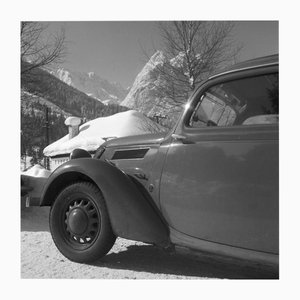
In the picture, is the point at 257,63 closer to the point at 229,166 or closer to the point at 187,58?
the point at 229,166

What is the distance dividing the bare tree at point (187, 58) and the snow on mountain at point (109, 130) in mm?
1446

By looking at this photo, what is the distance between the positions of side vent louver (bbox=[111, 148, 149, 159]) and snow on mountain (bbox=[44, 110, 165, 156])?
23.9 feet

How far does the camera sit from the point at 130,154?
126 inches

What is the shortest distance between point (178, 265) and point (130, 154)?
114 centimetres

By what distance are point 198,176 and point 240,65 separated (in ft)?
3.04

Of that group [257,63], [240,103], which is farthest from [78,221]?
[257,63]

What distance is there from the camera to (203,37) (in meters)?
9.34

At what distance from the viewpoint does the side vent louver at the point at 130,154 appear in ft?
10.00

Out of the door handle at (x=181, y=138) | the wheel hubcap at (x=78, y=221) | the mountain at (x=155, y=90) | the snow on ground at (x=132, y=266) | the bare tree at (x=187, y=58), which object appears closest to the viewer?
the door handle at (x=181, y=138)

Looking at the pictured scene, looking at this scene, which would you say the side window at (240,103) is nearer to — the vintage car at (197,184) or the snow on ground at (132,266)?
the vintage car at (197,184)

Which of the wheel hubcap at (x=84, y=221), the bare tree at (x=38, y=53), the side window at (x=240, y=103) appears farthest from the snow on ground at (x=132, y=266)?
the bare tree at (x=38, y=53)

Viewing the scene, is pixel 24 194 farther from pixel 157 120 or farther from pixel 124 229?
pixel 157 120

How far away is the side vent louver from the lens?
120 inches

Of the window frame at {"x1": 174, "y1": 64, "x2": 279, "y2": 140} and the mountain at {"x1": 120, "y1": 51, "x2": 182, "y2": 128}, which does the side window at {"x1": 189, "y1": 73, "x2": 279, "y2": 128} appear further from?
the mountain at {"x1": 120, "y1": 51, "x2": 182, "y2": 128}
